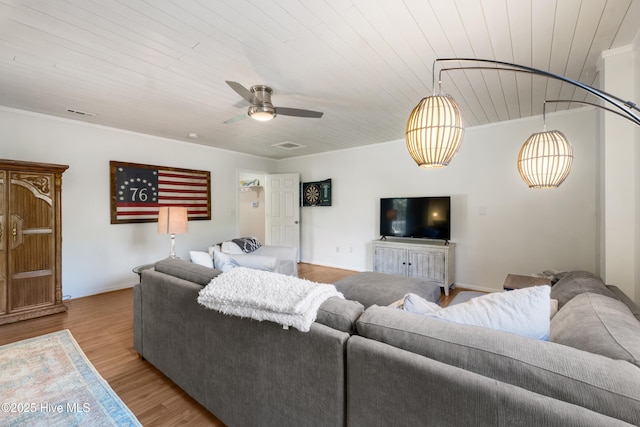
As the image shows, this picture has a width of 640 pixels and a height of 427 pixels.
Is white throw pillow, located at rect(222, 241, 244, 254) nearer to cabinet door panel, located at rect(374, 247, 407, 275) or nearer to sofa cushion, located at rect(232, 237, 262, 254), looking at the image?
sofa cushion, located at rect(232, 237, 262, 254)

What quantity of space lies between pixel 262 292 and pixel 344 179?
172 inches

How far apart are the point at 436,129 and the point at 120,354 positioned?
286cm

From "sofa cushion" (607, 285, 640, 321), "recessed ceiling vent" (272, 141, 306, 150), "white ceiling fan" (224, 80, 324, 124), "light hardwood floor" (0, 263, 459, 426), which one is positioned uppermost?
"recessed ceiling vent" (272, 141, 306, 150)

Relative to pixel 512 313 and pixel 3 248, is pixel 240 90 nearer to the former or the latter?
pixel 512 313

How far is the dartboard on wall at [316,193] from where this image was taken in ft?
18.5

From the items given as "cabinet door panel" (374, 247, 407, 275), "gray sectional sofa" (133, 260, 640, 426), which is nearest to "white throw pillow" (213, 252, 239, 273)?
"gray sectional sofa" (133, 260, 640, 426)

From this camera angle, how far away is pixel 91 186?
12.6 ft

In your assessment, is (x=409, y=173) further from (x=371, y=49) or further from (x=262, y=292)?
(x=262, y=292)

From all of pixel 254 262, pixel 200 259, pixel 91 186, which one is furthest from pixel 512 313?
pixel 91 186

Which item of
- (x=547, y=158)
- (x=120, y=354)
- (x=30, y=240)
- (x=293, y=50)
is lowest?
(x=120, y=354)

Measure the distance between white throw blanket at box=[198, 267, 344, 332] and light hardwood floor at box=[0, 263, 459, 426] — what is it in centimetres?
80

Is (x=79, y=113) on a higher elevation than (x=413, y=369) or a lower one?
higher

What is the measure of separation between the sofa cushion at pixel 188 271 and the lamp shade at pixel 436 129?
1354 millimetres

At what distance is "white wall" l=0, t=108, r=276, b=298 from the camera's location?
3392mm
